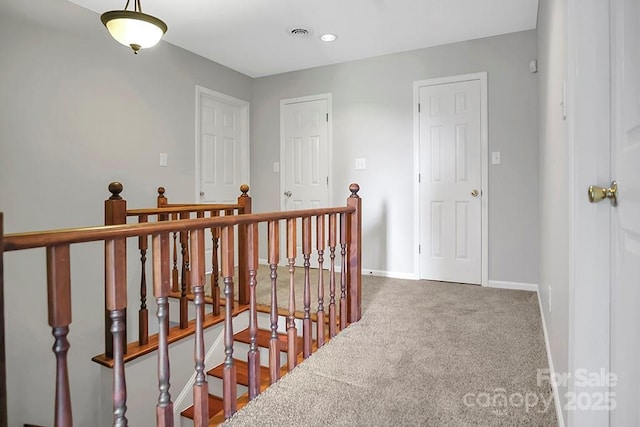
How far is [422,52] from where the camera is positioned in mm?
3650

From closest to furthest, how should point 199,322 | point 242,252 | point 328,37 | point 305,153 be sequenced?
point 199,322 < point 242,252 < point 328,37 < point 305,153

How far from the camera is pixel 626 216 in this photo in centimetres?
93

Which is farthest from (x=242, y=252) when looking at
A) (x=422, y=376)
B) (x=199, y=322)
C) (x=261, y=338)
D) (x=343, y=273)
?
(x=422, y=376)

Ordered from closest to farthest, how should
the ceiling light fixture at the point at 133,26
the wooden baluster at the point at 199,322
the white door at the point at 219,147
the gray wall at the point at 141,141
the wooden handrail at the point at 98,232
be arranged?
the wooden handrail at the point at 98,232
the wooden baluster at the point at 199,322
the ceiling light fixture at the point at 133,26
the gray wall at the point at 141,141
the white door at the point at 219,147

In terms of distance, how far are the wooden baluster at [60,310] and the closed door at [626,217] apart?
4.43 ft

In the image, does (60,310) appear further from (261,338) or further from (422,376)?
(261,338)

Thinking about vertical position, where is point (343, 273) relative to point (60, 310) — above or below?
below

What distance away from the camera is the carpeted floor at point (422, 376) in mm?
1456

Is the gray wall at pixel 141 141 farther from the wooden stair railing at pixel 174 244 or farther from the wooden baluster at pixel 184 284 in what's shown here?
the wooden baluster at pixel 184 284

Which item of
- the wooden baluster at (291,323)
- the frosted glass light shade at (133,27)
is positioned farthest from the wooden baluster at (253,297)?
the frosted glass light shade at (133,27)

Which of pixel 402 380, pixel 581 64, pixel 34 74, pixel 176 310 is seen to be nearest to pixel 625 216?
pixel 581 64

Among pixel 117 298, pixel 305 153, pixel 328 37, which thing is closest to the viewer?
pixel 117 298

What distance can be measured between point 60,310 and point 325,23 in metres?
2.96

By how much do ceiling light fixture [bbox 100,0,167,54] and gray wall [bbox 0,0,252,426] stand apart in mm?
914
